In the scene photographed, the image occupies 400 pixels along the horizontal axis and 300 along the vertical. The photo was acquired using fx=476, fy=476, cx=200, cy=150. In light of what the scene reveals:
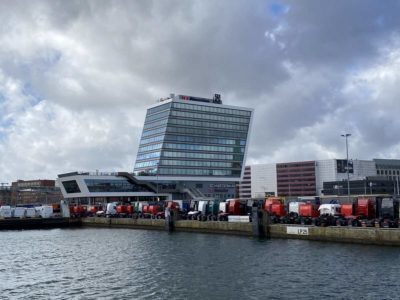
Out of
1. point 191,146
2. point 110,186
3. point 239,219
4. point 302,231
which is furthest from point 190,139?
point 302,231

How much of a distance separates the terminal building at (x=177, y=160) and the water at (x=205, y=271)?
115 metres

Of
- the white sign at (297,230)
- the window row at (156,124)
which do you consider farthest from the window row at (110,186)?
the white sign at (297,230)

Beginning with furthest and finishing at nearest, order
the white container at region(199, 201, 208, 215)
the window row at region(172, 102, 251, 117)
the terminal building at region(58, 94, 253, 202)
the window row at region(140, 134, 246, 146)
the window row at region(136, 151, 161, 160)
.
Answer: the window row at region(172, 102, 251, 117) → the window row at region(136, 151, 161, 160) → the window row at region(140, 134, 246, 146) → the terminal building at region(58, 94, 253, 202) → the white container at region(199, 201, 208, 215)

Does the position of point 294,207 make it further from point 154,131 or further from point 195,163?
point 154,131

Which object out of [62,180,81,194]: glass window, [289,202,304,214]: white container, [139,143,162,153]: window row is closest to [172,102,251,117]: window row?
[139,143,162,153]: window row

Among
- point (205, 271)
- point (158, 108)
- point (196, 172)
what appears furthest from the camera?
point (158, 108)

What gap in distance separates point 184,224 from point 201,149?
106338mm

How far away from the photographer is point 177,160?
188m

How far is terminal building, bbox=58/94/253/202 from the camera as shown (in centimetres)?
17962

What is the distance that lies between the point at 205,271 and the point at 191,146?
487 ft

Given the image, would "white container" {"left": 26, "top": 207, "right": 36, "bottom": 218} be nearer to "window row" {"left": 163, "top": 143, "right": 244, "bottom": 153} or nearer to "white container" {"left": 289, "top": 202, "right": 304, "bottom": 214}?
"window row" {"left": 163, "top": 143, "right": 244, "bottom": 153}

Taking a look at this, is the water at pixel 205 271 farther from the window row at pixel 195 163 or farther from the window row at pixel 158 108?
the window row at pixel 158 108

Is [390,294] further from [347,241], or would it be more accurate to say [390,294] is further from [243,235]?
[243,235]

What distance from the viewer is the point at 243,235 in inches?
2904
